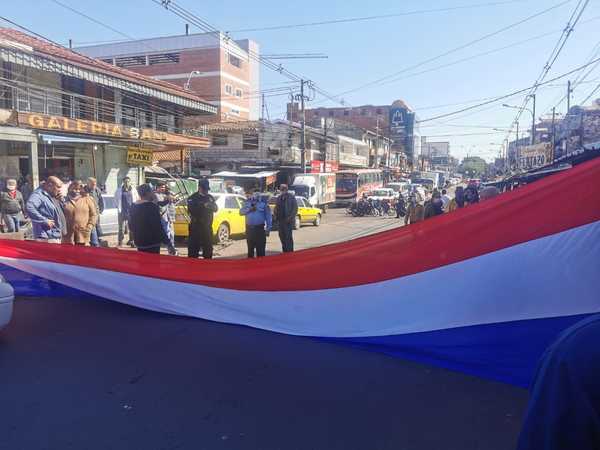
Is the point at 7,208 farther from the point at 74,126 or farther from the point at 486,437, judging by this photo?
the point at 486,437

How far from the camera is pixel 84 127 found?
2094 cm

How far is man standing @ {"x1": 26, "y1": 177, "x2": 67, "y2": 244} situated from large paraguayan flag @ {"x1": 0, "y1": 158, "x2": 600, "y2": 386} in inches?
77.8

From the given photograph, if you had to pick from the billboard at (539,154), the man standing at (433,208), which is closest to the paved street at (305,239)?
the man standing at (433,208)

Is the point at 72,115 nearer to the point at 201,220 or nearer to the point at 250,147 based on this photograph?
the point at 201,220

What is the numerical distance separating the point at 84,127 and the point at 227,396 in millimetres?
20137

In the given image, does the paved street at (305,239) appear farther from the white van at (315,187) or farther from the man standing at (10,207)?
the white van at (315,187)

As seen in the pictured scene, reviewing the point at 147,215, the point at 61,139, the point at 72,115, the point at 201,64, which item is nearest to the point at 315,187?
the point at 72,115

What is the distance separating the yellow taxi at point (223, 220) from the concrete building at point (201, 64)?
1401 inches

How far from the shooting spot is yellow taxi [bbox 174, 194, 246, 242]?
14.8 meters

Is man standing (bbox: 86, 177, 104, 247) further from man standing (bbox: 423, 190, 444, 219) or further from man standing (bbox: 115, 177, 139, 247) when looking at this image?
man standing (bbox: 423, 190, 444, 219)

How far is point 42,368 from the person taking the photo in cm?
425

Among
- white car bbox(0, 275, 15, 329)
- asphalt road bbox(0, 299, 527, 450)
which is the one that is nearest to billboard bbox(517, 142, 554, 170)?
asphalt road bbox(0, 299, 527, 450)

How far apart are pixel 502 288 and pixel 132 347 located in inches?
136

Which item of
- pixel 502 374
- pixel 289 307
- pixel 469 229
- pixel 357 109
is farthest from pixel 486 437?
pixel 357 109
